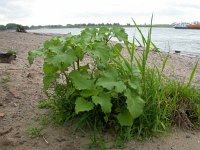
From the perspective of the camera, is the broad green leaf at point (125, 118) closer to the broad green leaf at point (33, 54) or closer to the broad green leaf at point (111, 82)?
the broad green leaf at point (111, 82)

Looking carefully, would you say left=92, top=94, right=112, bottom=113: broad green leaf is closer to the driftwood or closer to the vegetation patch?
the vegetation patch

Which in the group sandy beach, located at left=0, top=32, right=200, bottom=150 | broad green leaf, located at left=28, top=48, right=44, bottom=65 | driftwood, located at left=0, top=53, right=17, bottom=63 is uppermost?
broad green leaf, located at left=28, top=48, right=44, bottom=65

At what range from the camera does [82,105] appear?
9.19 feet

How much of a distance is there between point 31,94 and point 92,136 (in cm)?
139

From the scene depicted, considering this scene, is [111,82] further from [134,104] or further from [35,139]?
[35,139]

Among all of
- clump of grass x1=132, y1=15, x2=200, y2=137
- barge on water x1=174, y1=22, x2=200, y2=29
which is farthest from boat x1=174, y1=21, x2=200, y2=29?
clump of grass x1=132, y1=15, x2=200, y2=137

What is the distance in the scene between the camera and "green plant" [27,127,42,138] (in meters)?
3.11

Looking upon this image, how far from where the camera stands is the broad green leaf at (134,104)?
2.73 m

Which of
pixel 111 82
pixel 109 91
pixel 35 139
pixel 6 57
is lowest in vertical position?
pixel 35 139

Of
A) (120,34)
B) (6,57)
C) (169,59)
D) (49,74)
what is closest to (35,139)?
(49,74)

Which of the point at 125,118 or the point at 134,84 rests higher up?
the point at 134,84

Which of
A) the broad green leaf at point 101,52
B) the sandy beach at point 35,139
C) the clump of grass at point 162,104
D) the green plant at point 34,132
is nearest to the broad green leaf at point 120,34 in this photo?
the clump of grass at point 162,104

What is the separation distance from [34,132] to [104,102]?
86 cm

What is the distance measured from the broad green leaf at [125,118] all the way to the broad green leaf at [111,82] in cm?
26
